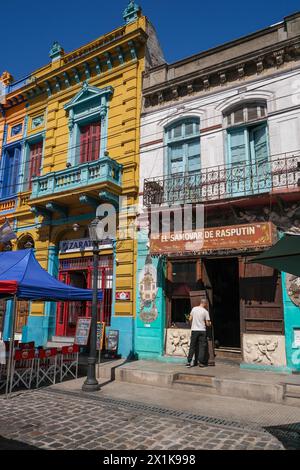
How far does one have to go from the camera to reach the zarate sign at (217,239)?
9422 mm

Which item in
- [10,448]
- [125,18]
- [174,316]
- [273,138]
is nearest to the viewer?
[10,448]

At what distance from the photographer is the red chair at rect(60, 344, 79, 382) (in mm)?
9038

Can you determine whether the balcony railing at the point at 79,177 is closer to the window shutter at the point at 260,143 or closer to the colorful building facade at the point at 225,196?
the colorful building facade at the point at 225,196

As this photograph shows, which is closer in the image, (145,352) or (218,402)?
(218,402)

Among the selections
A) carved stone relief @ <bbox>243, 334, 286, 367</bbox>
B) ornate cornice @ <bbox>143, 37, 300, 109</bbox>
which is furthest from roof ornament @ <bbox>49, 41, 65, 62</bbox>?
carved stone relief @ <bbox>243, 334, 286, 367</bbox>

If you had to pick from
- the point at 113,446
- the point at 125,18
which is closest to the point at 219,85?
the point at 125,18

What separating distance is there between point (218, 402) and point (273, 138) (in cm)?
726

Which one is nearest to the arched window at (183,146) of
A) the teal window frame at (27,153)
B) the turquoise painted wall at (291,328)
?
the turquoise painted wall at (291,328)

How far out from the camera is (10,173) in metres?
16.6

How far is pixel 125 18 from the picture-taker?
14180mm

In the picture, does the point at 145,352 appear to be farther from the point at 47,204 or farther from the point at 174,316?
the point at 47,204

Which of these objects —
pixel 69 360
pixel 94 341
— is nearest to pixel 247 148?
pixel 94 341

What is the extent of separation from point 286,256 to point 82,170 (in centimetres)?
945

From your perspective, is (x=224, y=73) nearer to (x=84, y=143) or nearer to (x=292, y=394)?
(x=84, y=143)
